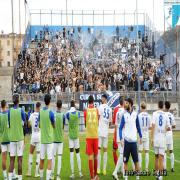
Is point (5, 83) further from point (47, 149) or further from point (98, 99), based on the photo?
point (47, 149)

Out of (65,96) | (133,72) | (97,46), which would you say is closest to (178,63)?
(133,72)

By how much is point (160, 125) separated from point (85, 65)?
38442mm

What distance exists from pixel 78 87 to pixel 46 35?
1763 centimetres

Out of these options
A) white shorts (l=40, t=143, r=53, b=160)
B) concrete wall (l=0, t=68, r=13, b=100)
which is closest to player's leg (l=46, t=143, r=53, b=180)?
white shorts (l=40, t=143, r=53, b=160)

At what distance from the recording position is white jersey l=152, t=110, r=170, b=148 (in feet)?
55.4

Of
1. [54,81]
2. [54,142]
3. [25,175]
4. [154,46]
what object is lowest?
[25,175]

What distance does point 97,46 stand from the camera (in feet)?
202

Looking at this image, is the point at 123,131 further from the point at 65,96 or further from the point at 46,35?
the point at 46,35

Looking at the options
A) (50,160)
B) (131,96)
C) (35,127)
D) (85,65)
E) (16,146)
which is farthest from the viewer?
(85,65)

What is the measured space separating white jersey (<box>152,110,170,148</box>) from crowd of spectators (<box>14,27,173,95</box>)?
2340cm

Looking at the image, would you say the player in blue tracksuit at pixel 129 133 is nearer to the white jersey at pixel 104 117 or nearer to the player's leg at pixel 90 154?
the player's leg at pixel 90 154

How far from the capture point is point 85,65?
55.1 metres

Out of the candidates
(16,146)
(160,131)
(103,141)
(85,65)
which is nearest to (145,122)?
(160,131)

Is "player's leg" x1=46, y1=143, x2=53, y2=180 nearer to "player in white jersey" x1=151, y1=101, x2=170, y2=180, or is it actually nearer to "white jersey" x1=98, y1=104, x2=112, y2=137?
"white jersey" x1=98, y1=104, x2=112, y2=137
